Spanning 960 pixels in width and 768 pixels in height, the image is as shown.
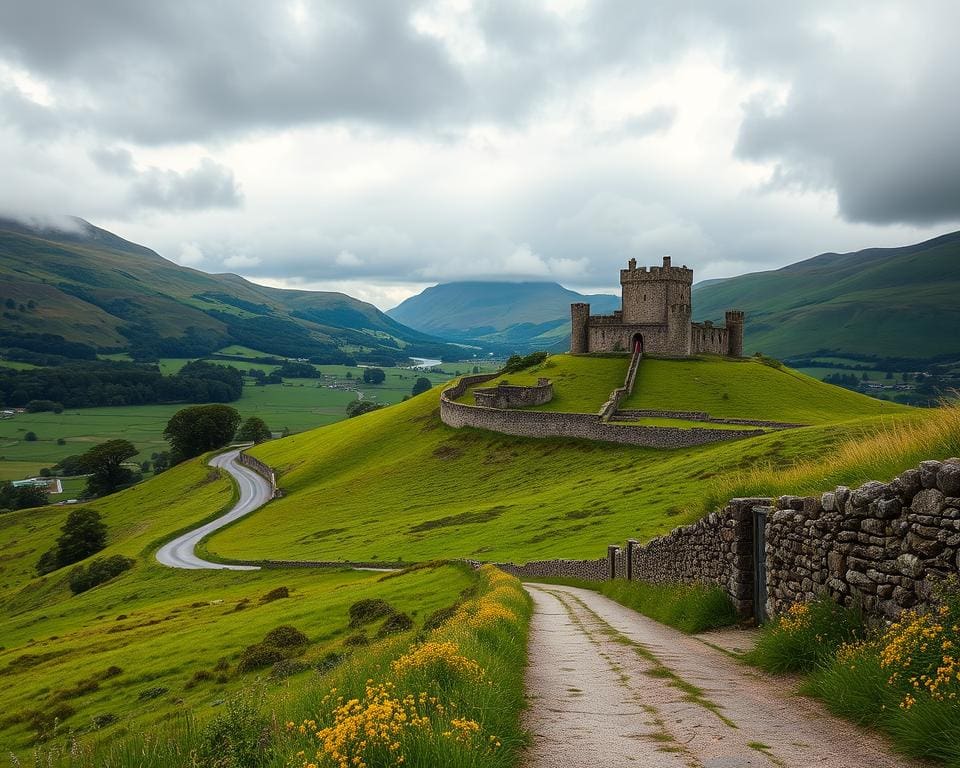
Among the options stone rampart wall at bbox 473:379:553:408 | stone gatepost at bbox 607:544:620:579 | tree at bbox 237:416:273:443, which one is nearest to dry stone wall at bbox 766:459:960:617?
stone gatepost at bbox 607:544:620:579

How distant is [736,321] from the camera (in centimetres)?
10375

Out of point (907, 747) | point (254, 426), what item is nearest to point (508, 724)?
point (907, 747)

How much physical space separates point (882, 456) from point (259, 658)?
23400 mm

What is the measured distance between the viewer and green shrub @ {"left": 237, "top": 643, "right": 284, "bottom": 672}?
26.8m

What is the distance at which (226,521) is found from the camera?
83812 millimetres

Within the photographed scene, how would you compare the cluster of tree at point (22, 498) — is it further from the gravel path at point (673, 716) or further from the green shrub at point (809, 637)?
the green shrub at point (809, 637)

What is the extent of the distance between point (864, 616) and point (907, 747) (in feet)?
11.2

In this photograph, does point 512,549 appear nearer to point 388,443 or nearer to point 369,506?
point 369,506

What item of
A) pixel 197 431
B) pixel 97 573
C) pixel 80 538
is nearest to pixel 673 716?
pixel 97 573

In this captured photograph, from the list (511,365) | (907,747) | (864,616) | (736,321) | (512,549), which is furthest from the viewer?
(511,365)

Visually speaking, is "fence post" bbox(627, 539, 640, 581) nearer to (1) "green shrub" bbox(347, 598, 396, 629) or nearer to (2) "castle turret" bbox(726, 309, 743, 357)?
(1) "green shrub" bbox(347, 598, 396, 629)

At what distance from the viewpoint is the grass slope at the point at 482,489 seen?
141 feet

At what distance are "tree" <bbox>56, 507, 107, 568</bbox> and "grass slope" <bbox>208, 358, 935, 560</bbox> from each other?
24865 mm

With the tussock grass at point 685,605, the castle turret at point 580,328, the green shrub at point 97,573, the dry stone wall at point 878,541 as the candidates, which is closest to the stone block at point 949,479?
the dry stone wall at point 878,541
